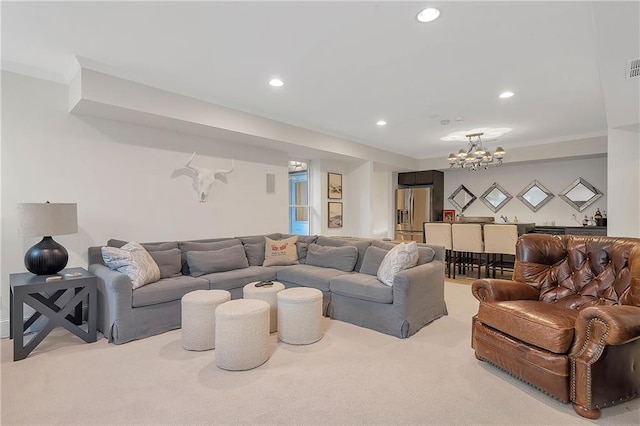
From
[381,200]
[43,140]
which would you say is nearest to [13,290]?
[43,140]

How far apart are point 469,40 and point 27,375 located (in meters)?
4.23

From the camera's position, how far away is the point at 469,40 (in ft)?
8.72

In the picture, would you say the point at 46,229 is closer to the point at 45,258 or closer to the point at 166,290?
the point at 45,258

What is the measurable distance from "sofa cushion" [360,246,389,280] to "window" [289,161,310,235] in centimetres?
287

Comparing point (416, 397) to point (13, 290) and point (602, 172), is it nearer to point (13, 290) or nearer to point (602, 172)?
point (13, 290)

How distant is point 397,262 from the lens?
336 cm

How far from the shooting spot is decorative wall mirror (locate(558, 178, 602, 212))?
257 inches

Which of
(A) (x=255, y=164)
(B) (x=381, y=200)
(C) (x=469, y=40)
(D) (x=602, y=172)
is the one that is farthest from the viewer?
(B) (x=381, y=200)

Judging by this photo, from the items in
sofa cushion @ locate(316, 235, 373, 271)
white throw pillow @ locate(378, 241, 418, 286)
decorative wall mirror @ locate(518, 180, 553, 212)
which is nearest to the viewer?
white throw pillow @ locate(378, 241, 418, 286)

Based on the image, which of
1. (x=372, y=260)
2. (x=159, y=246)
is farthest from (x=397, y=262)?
(x=159, y=246)

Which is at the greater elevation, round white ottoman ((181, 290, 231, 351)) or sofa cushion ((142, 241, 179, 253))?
sofa cushion ((142, 241, 179, 253))

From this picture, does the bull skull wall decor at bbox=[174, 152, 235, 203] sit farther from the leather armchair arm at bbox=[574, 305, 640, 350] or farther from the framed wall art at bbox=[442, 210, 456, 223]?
the framed wall art at bbox=[442, 210, 456, 223]

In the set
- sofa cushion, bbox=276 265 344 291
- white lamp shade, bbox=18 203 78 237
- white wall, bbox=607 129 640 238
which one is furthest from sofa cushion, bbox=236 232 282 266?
white wall, bbox=607 129 640 238

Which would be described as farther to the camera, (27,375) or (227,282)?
(227,282)
